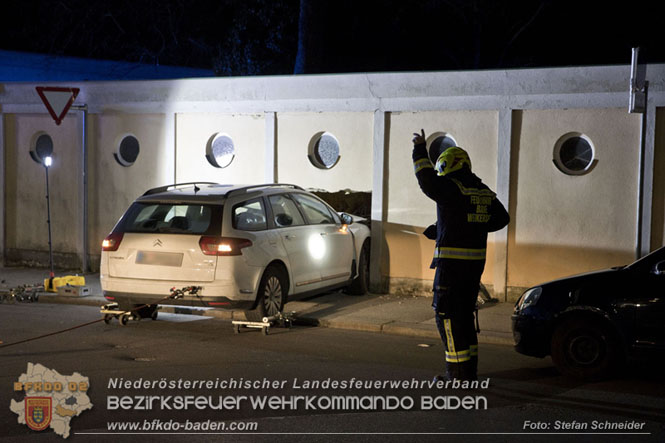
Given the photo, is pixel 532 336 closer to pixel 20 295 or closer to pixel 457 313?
pixel 457 313

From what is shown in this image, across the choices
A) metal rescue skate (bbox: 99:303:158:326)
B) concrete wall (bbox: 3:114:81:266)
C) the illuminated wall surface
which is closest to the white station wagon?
metal rescue skate (bbox: 99:303:158:326)

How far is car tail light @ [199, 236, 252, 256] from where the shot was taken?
31.9 feet

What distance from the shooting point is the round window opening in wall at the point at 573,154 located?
11844 millimetres

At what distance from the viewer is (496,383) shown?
7.70 m

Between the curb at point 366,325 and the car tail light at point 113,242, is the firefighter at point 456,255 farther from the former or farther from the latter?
the car tail light at point 113,242

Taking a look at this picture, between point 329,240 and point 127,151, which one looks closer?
point 329,240

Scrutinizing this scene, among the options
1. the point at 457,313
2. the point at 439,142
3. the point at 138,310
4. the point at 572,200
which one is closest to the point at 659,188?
the point at 572,200

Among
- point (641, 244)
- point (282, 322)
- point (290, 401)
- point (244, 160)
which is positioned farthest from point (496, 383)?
point (244, 160)

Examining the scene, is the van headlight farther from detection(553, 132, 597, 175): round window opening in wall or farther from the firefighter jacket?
detection(553, 132, 597, 175): round window opening in wall

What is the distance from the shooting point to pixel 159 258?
987 cm

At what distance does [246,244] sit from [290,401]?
3.26m

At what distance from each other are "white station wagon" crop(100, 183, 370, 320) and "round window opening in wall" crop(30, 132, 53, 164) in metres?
5.69

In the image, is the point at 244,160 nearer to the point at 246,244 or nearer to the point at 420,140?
the point at 246,244

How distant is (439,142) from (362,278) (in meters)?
2.29
